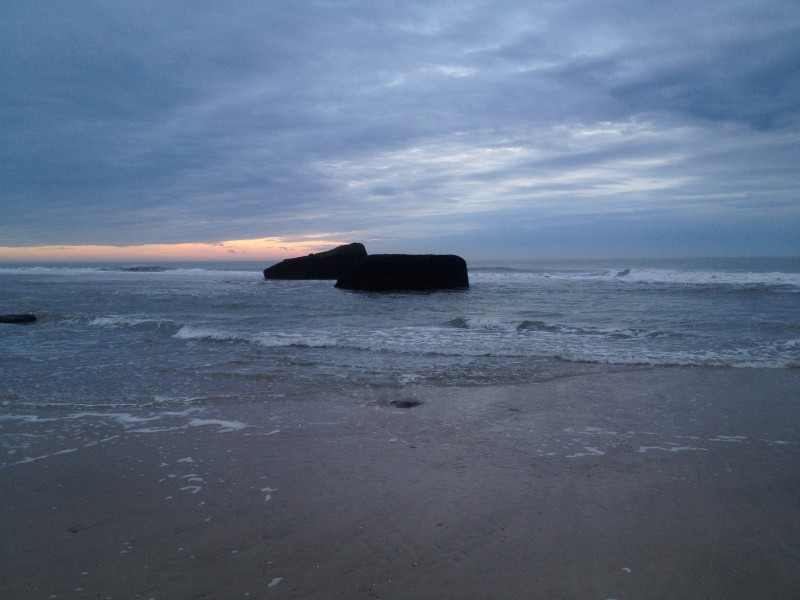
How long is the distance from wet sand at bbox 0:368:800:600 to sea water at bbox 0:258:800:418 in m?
1.64

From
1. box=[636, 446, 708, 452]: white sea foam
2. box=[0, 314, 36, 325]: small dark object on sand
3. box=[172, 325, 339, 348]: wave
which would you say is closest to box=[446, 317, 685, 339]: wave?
box=[172, 325, 339, 348]: wave

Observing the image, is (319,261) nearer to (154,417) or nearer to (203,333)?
(203,333)

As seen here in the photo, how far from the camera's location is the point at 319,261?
40.7m

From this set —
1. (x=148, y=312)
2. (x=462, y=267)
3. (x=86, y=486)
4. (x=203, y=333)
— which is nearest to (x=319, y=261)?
(x=462, y=267)

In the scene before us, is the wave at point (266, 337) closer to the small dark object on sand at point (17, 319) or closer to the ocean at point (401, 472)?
the ocean at point (401, 472)

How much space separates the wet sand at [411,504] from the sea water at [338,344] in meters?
1.64

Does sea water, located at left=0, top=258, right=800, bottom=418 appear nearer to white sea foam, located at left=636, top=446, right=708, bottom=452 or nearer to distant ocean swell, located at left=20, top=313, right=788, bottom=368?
distant ocean swell, located at left=20, top=313, right=788, bottom=368

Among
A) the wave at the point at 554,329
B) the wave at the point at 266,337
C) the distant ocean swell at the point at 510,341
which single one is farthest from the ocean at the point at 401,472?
the wave at the point at 554,329

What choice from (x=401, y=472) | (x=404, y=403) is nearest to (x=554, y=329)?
(x=404, y=403)

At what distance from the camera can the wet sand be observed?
3.11m

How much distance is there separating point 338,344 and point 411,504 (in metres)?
8.15

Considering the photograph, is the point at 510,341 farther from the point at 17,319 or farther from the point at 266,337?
the point at 17,319

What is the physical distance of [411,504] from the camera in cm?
407

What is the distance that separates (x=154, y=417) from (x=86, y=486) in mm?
2117
